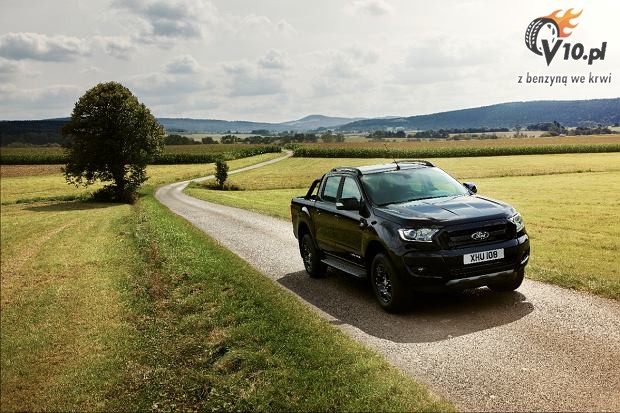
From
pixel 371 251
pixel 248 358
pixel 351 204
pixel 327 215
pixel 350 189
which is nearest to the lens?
pixel 248 358

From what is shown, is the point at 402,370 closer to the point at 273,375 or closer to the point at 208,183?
the point at 273,375

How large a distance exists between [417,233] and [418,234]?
22 mm

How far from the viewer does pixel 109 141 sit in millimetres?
47875

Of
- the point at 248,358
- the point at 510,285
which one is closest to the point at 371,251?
the point at 510,285

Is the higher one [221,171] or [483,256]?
[483,256]

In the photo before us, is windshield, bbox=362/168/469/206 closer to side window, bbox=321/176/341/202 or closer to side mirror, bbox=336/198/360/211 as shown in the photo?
side mirror, bbox=336/198/360/211

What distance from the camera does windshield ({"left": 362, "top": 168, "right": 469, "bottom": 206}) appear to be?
1034 centimetres

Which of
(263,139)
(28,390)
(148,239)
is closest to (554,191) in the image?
(148,239)

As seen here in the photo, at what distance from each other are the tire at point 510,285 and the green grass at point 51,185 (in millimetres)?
7500

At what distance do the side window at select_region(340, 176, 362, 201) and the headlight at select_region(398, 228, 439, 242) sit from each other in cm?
170

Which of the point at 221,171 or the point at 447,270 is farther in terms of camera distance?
the point at 221,171

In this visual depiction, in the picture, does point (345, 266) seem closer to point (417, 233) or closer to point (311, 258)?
point (311, 258)

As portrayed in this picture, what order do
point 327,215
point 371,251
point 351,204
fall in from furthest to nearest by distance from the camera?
1. point 327,215
2. point 351,204
3. point 371,251

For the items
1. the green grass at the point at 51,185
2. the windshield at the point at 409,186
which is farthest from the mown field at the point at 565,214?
the green grass at the point at 51,185
